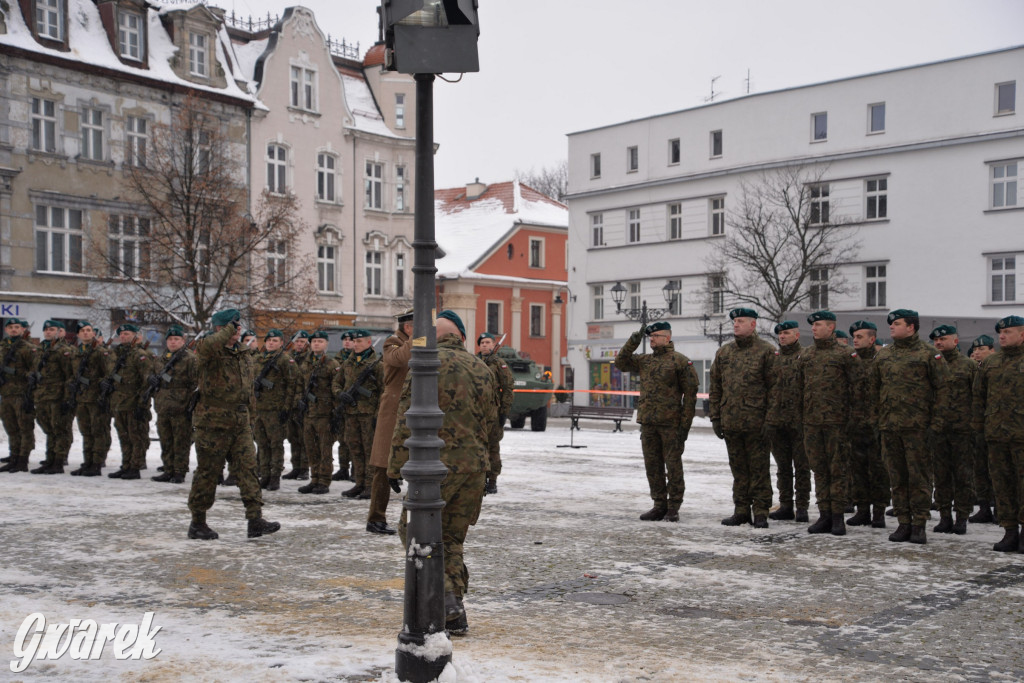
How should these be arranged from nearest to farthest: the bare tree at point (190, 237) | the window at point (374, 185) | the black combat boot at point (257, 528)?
1. the black combat boot at point (257, 528)
2. the bare tree at point (190, 237)
3. the window at point (374, 185)

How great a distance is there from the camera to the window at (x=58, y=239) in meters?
33.9

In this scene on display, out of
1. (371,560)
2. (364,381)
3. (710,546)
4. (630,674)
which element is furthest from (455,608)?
(364,381)

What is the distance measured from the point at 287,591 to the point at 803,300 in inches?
1317

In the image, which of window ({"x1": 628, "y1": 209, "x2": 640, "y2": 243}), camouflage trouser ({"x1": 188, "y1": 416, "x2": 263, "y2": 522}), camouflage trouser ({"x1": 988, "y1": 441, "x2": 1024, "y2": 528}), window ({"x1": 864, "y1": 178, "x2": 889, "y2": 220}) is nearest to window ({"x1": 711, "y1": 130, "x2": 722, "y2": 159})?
window ({"x1": 628, "y1": 209, "x2": 640, "y2": 243})

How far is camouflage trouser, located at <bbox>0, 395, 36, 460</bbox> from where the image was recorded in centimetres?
1619

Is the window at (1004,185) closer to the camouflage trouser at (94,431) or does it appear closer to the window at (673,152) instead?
the window at (673,152)

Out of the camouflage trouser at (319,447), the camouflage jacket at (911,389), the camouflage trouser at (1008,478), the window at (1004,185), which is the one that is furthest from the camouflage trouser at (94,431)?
the window at (1004,185)

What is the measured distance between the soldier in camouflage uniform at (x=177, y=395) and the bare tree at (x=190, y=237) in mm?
14369

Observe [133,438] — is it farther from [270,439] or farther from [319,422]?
[319,422]

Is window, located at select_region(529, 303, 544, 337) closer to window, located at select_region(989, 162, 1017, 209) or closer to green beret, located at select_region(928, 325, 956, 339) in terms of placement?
window, located at select_region(989, 162, 1017, 209)

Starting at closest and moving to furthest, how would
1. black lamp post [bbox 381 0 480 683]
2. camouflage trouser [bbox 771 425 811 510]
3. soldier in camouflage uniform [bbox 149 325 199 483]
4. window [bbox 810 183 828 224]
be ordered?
black lamp post [bbox 381 0 480 683] < camouflage trouser [bbox 771 425 811 510] < soldier in camouflage uniform [bbox 149 325 199 483] < window [bbox 810 183 828 224]

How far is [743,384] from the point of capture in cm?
1138

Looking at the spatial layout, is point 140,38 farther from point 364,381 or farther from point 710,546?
point 710,546

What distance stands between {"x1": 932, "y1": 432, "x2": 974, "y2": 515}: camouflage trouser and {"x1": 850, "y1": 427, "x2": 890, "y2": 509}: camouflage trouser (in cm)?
54
